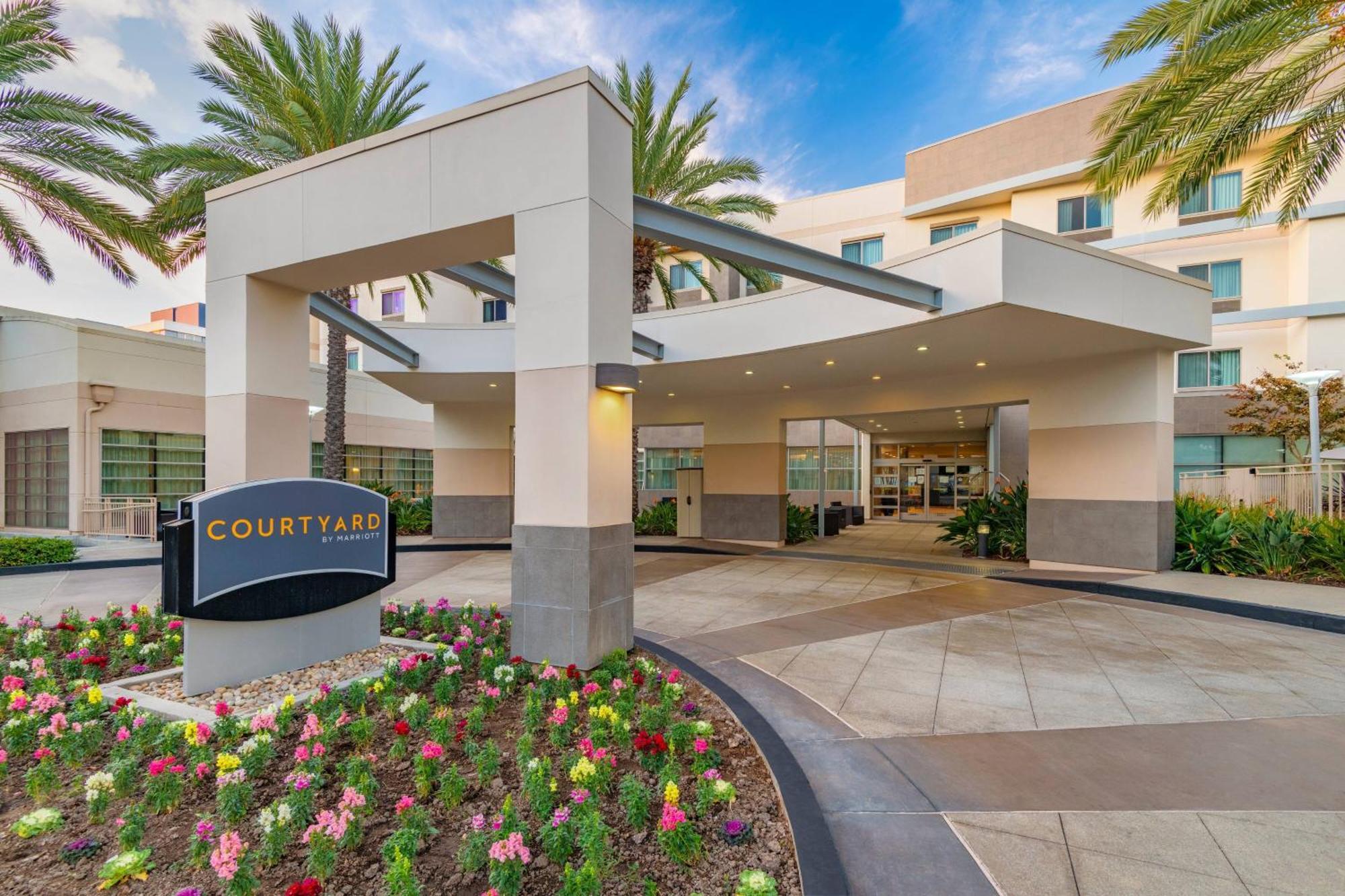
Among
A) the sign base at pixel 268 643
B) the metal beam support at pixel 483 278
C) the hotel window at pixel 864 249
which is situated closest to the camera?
the sign base at pixel 268 643

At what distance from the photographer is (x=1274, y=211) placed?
59.5ft

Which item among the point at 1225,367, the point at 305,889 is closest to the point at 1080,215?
the point at 1225,367

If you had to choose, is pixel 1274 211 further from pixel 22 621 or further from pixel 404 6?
pixel 22 621

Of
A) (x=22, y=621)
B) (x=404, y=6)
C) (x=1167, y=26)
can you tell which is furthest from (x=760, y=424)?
(x=22, y=621)

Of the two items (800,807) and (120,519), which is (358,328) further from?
(120,519)

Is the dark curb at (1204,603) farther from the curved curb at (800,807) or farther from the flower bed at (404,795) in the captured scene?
the flower bed at (404,795)

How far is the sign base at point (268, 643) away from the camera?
5.09 meters

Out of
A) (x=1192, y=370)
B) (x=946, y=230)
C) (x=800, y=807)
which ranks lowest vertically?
(x=800, y=807)

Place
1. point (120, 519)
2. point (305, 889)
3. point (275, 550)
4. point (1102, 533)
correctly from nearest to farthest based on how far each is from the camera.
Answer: point (305, 889)
point (275, 550)
point (1102, 533)
point (120, 519)

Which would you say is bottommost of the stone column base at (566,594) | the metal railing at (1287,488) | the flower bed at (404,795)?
the flower bed at (404,795)

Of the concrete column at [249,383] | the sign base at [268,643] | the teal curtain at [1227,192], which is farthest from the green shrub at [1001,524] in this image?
the concrete column at [249,383]

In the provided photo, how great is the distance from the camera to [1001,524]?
546 inches

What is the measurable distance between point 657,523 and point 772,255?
13560 millimetres

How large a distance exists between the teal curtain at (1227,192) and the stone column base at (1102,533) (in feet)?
45.1
